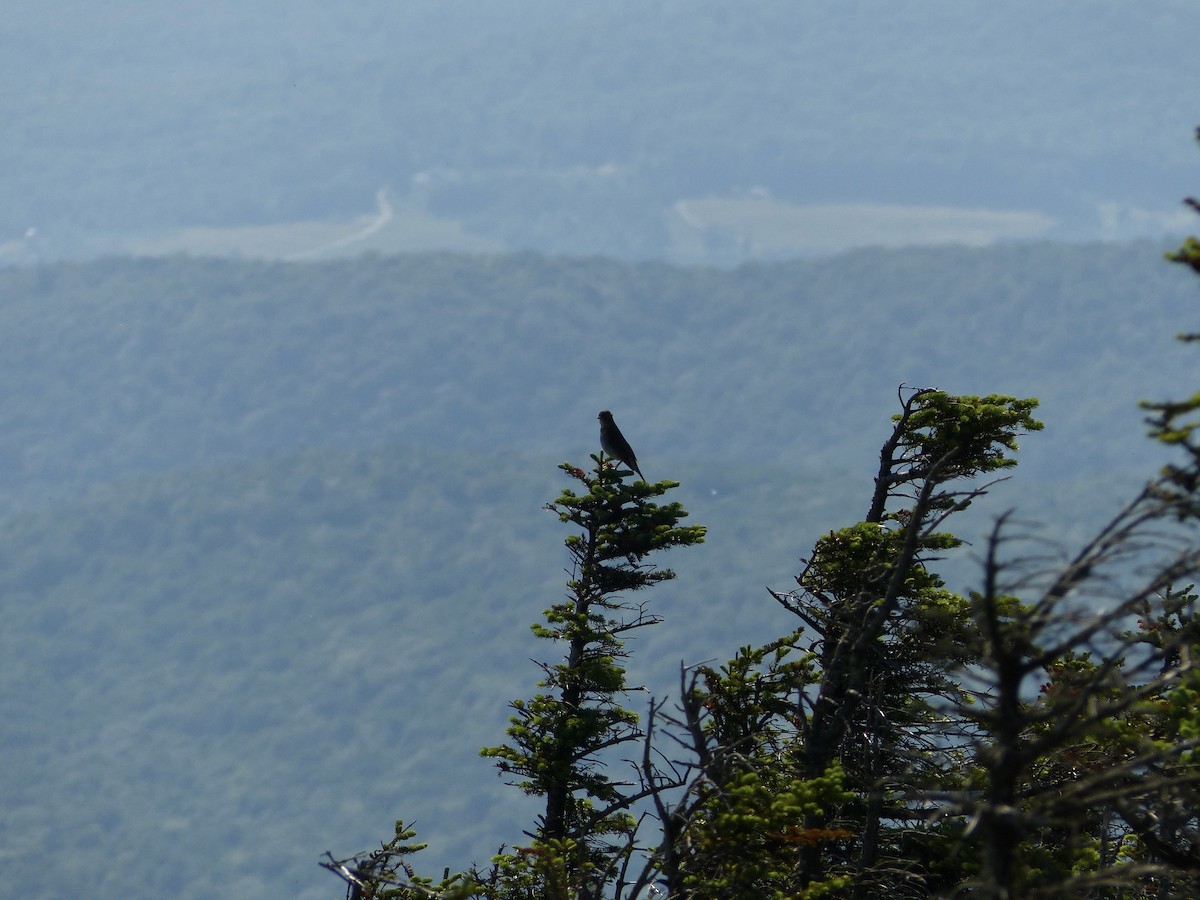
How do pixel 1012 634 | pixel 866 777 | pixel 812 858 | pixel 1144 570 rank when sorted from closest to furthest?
pixel 1012 634
pixel 1144 570
pixel 812 858
pixel 866 777

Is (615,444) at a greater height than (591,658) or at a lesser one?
greater

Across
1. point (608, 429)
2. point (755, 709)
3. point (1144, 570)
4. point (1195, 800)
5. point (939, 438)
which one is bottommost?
point (1195, 800)

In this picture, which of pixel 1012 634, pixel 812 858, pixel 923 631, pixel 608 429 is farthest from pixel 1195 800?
pixel 608 429

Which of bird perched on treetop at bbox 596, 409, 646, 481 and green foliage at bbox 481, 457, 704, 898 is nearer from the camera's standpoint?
green foliage at bbox 481, 457, 704, 898

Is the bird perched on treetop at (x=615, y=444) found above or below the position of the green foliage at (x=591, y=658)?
above

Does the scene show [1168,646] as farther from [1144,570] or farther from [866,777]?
[866,777]

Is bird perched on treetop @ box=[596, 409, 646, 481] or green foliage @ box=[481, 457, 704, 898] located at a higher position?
bird perched on treetop @ box=[596, 409, 646, 481]

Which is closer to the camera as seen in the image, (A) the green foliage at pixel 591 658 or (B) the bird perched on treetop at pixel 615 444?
(A) the green foliage at pixel 591 658

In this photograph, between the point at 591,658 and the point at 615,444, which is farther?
the point at 615,444
